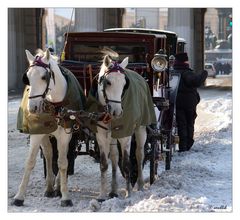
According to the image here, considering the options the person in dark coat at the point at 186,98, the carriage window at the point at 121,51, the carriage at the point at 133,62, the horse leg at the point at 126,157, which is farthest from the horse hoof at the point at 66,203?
the person in dark coat at the point at 186,98

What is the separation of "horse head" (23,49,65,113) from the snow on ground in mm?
1350

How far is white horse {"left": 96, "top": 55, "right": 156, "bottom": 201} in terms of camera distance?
7.37 meters

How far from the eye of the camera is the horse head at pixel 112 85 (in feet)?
23.9

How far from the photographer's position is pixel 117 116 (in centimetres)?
732

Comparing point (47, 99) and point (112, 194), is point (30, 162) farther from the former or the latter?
point (112, 194)

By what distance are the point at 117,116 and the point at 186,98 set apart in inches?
214

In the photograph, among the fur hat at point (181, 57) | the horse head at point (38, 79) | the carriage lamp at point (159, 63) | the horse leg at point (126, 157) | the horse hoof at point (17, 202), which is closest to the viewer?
the horse head at point (38, 79)

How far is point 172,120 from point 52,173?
332cm

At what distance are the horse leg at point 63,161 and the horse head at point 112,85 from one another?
781 millimetres

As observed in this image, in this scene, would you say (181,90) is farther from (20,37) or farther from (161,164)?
(20,37)

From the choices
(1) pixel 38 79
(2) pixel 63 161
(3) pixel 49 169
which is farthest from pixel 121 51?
(1) pixel 38 79

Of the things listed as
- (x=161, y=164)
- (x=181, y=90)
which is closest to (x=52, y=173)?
(x=161, y=164)

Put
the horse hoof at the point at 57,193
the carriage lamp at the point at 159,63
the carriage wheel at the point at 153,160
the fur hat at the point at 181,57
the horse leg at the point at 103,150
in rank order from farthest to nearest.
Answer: the fur hat at the point at 181,57 < the carriage wheel at the point at 153,160 < the carriage lamp at the point at 159,63 < the horse hoof at the point at 57,193 < the horse leg at the point at 103,150

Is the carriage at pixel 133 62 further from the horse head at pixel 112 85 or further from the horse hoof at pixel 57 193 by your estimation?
the horse head at pixel 112 85
